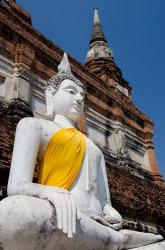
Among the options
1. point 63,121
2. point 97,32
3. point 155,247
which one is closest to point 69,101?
point 63,121

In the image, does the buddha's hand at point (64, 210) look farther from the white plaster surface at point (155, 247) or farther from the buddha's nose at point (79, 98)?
the buddha's nose at point (79, 98)

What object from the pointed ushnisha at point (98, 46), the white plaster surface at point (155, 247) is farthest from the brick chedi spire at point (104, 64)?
the white plaster surface at point (155, 247)

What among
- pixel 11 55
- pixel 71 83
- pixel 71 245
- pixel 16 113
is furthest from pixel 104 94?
pixel 71 245

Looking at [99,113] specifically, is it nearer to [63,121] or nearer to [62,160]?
[63,121]

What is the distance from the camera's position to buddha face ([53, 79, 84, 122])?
371 centimetres

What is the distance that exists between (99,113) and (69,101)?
8.58m

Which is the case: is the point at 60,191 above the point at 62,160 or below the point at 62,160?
below

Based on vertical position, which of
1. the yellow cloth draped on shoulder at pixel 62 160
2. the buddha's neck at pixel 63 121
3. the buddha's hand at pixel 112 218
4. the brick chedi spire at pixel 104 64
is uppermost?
the brick chedi spire at pixel 104 64

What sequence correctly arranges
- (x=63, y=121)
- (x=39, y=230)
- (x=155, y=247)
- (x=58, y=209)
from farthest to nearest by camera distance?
(x=63, y=121), (x=155, y=247), (x=58, y=209), (x=39, y=230)

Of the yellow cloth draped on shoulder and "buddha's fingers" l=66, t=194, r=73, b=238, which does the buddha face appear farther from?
"buddha's fingers" l=66, t=194, r=73, b=238

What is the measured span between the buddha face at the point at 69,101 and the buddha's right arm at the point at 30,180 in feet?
1.70

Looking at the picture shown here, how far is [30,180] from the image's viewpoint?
286 cm

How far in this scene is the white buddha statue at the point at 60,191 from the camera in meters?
2.11

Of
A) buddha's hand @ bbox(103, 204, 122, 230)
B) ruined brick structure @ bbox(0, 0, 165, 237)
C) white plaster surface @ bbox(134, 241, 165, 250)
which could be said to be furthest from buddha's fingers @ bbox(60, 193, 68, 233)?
ruined brick structure @ bbox(0, 0, 165, 237)
